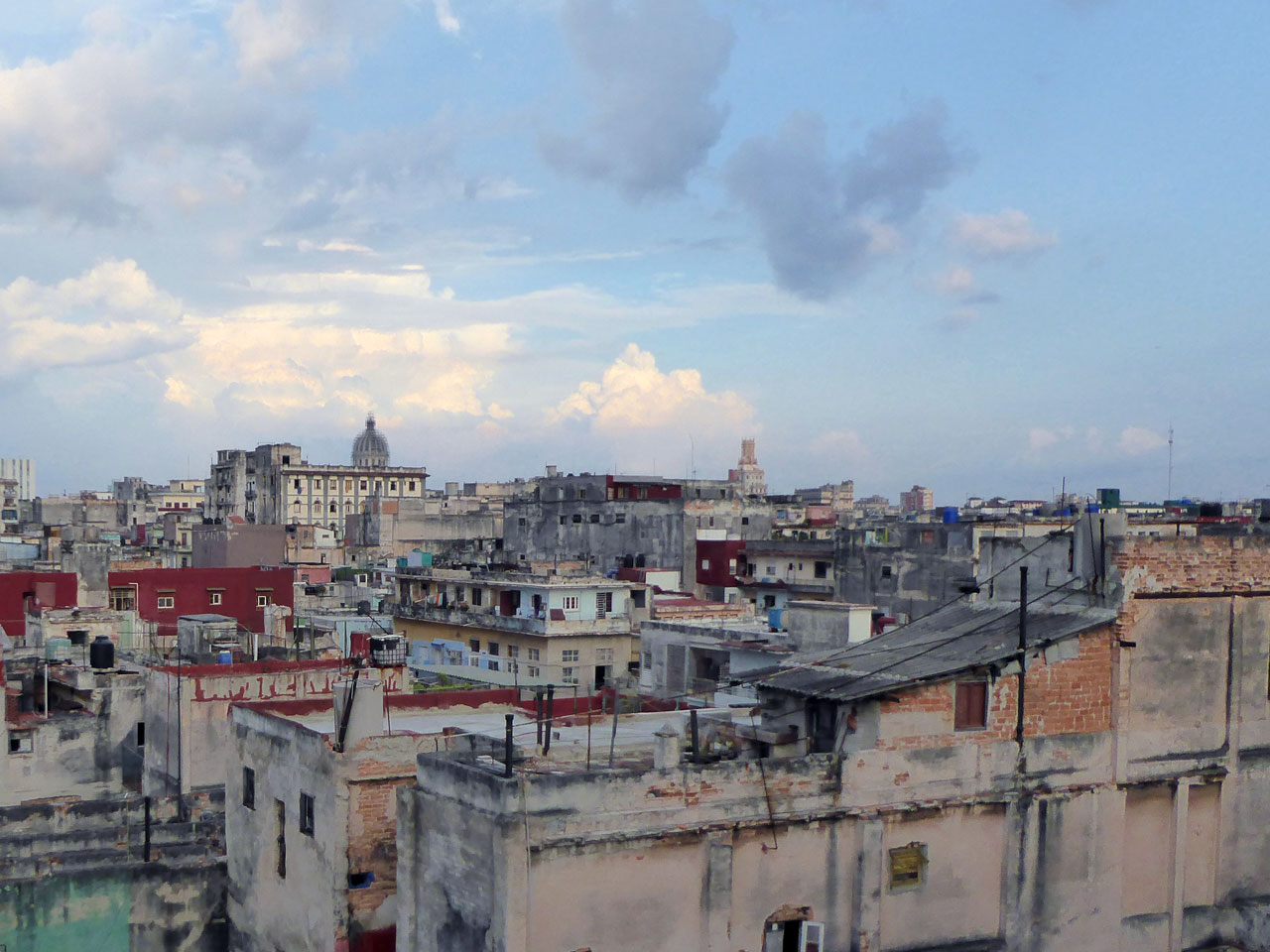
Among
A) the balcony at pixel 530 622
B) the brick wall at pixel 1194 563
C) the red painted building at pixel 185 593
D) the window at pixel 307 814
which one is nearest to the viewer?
the brick wall at pixel 1194 563

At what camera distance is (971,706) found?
851 inches

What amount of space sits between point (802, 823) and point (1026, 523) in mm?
42457

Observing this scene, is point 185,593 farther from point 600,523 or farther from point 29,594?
point 600,523

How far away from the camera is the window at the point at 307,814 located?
76.9ft

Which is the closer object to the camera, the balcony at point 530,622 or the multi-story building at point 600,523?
the balcony at point 530,622

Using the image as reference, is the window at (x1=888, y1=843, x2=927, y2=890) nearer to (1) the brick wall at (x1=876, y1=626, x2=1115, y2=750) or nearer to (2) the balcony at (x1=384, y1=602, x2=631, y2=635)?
(1) the brick wall at (x1=876, y1=626, x2=1115, y2=750)

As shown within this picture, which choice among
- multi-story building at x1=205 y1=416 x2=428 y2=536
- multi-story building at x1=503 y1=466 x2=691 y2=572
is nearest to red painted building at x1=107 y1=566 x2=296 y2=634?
multi-story building at x1=503 y1=466 x2=691 y2=572

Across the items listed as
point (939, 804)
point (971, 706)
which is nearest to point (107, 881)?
point (939, 804)

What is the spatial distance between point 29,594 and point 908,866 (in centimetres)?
4023

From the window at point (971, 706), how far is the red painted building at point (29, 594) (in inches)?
1477

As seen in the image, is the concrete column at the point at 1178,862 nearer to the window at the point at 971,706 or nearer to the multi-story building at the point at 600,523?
the window at the point at 971,706

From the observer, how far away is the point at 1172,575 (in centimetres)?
2316

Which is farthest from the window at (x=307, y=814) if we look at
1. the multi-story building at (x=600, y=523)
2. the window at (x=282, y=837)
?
the multi-story building at (x=600, y=523)

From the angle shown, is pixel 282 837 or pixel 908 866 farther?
Answer: pixel 282 837
